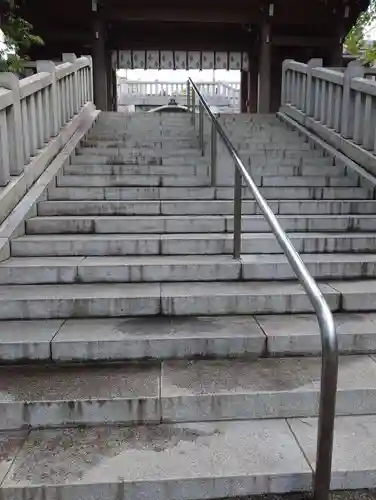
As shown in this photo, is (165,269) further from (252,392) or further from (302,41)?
(302,41)

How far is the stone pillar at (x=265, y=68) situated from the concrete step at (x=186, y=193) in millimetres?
7083

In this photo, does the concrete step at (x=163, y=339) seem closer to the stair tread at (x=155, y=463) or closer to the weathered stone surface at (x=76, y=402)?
the weathered stone surface at (x=76, y=402)

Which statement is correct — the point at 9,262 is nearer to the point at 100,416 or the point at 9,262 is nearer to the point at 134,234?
the point at 134,234

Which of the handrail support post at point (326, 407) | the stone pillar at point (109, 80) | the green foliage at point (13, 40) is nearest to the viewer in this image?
the handrail support post at point (326, 407)

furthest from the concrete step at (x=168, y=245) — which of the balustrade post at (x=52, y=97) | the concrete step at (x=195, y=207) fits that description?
the balustrade post at (x=52, y=97)

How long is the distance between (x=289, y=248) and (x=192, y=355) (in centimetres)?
113

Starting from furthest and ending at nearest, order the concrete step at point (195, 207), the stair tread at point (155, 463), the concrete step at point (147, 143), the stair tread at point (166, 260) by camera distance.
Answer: the concrete step at point (147, 143) → the concrete step at point (195, 207) → the stair tread at point (166, 260) → the stair tread at point (155, 463)

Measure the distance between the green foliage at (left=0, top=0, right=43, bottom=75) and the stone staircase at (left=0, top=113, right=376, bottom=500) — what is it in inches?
68.1

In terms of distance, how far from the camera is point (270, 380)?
3.07 metres

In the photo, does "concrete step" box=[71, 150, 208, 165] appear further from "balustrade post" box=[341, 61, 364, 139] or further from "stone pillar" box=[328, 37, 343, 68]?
"stone pillar" box=[328, 37, 343, 68]

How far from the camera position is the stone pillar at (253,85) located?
13.9m

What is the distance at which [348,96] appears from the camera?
6.21 metres

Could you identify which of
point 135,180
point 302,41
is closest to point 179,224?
point 135,180

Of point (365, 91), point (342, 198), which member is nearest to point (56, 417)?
point (342, 198)
